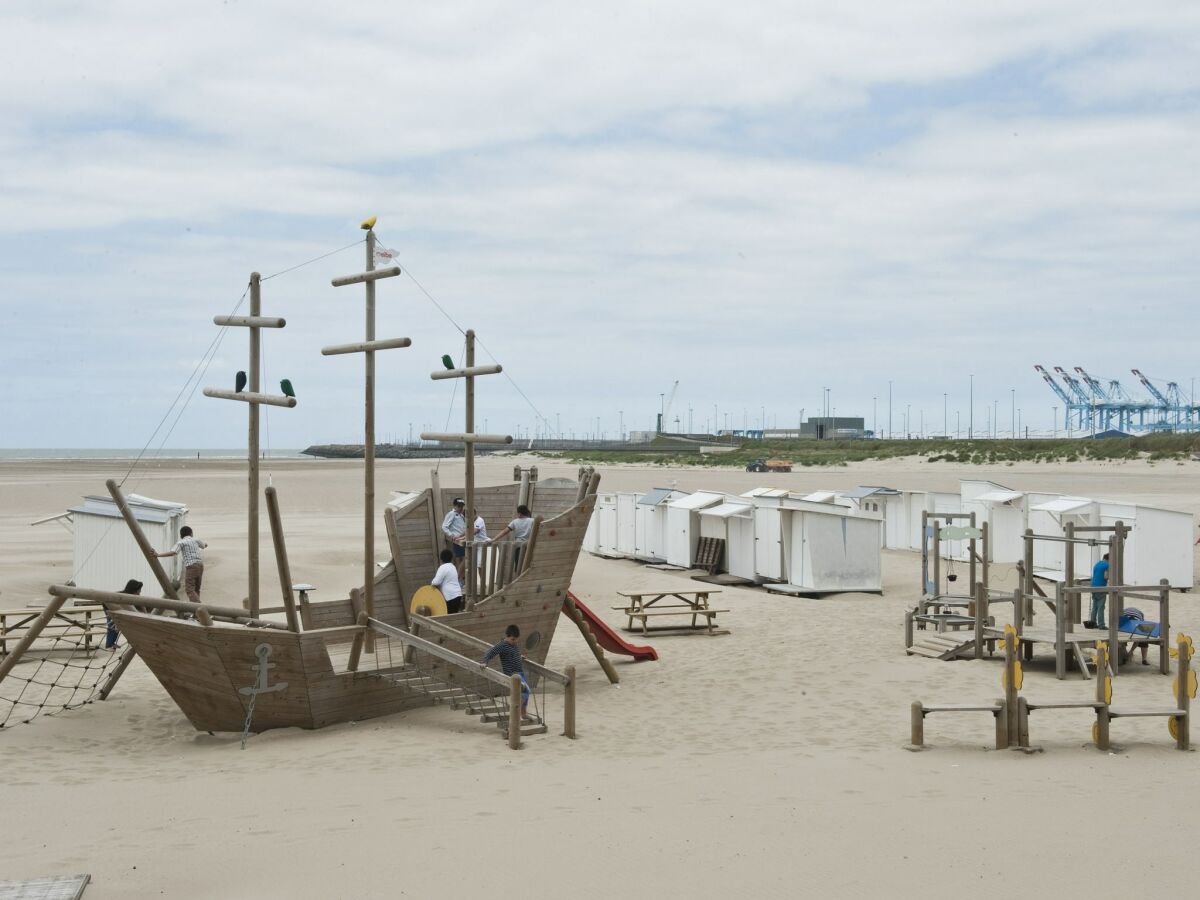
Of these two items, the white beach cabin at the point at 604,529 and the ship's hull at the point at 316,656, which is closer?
the ship's hull at the point at 316,656

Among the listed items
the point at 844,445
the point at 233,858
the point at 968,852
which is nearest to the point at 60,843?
the point at 233,858

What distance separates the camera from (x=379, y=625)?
13.0 meters

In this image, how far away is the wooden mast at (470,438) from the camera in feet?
49.3

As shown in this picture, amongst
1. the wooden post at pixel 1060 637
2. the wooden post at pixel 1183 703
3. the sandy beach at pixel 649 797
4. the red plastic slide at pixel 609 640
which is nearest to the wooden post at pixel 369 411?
the sandy beach at pixel 649 797

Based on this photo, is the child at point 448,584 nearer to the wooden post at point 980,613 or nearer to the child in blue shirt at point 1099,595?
the wooden post at point 980,613

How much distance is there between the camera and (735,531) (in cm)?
2620

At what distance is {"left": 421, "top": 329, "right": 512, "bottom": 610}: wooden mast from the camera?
15039mm

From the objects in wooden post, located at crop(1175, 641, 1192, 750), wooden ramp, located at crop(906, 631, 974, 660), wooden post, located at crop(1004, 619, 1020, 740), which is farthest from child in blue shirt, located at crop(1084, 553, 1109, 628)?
wooden post, located at crop(1004, 619, 1020, 740)

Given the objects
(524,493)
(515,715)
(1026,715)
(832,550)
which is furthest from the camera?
(832,550)

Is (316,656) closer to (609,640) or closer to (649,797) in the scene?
(649,797)

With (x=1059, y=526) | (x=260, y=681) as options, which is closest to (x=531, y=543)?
(x=260, y=681)

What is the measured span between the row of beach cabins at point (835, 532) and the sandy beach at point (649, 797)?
678cm

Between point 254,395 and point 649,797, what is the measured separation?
7.16m

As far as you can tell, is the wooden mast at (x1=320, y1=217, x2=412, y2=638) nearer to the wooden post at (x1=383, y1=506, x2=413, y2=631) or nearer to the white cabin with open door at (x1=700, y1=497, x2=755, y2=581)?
the wooden post at (x1=383, y1=506, x2=413, y2=631)
